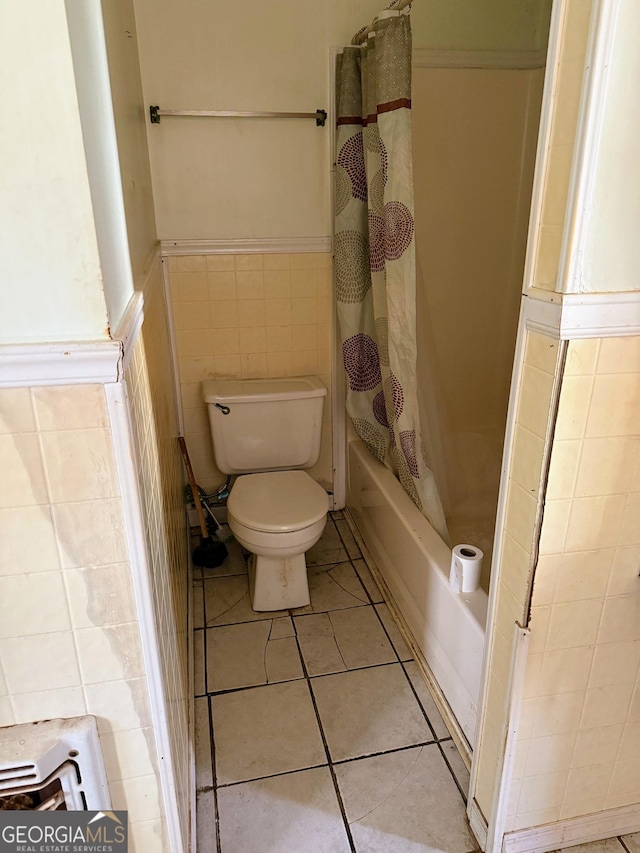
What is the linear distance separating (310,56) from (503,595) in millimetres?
1961

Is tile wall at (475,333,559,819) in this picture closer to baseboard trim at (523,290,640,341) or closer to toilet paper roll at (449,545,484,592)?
baseboard trim at (523,290,640,341)

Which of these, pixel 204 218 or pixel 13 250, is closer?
pixel 13 250

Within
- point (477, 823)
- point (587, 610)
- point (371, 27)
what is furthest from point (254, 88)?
point (477, 823)

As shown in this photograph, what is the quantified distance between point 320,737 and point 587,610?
878 millimetres

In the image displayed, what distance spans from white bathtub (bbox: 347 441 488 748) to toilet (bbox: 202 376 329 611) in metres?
0.25

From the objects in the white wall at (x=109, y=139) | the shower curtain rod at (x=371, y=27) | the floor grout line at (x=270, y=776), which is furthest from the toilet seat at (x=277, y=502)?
the shower curtain rod at (x=371, y=27)

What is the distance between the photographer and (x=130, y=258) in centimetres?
112

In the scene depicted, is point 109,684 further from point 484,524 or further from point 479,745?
point 484,524

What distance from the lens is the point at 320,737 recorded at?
1661mm

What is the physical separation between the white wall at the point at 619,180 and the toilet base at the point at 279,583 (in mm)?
1435

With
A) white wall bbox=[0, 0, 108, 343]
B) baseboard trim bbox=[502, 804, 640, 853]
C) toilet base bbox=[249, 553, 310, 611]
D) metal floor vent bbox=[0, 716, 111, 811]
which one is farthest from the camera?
toilet base bbox=[249, 553, 310, 611]

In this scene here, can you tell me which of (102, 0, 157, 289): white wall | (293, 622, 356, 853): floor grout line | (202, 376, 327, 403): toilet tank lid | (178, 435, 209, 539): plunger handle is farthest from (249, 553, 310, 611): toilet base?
(102, 0, 157, 289): white wall

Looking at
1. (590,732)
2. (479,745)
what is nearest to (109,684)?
(479,745)

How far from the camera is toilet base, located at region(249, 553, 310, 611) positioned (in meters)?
2.10
